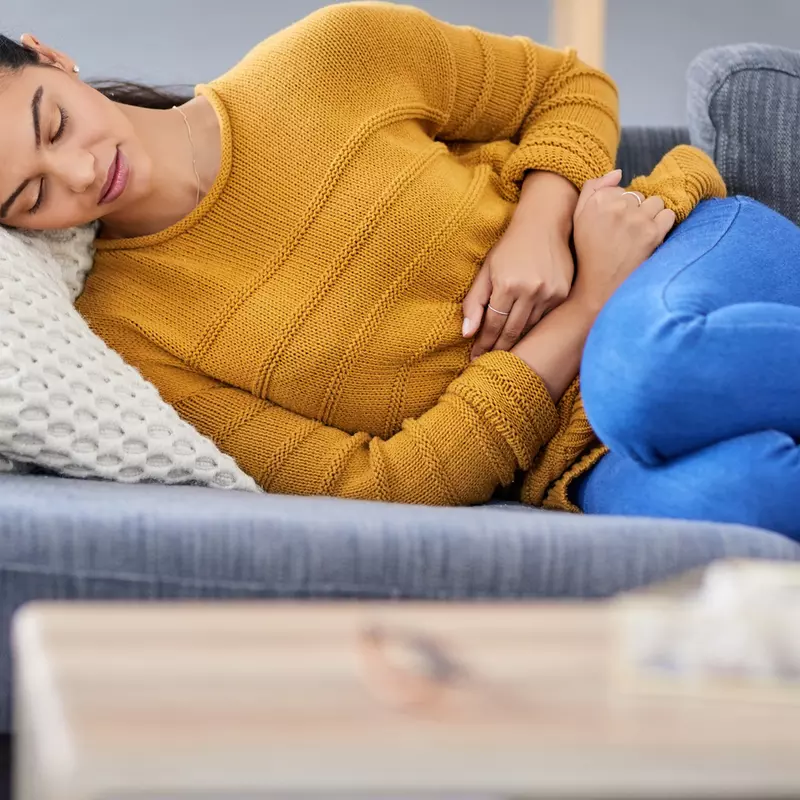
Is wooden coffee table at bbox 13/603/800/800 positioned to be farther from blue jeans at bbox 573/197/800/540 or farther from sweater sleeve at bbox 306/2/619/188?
sweater sleeve at bbox 306/2/619/188

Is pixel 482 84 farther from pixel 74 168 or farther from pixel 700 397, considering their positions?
pixel 700 397

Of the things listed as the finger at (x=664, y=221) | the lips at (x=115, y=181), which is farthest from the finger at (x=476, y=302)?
the lips at (x=115, y=181)

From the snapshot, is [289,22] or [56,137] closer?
[56,137]

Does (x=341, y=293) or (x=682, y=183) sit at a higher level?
(x=682, y=183)

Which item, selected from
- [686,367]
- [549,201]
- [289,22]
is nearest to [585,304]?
[549,201]

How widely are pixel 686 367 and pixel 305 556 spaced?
376 mm

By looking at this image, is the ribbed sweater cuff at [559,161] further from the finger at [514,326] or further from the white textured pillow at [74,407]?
the white textured pillow at [74,407]

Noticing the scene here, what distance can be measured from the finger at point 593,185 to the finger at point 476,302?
0.47 feet

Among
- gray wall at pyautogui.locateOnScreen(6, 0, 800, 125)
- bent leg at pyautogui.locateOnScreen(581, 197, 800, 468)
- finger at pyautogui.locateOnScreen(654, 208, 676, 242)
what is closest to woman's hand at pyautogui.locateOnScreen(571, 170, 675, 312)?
finger at pyautogui.locateOnScreen(654, 208, 676, 242)

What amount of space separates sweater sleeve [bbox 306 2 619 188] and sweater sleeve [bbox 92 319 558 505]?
13.1 inches

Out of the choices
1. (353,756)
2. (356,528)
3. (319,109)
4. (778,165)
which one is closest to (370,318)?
(319,109)

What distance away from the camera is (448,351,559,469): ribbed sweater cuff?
4.13 ft

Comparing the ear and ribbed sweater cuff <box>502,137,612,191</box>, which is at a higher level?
the ear

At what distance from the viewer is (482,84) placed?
4.93 ft
